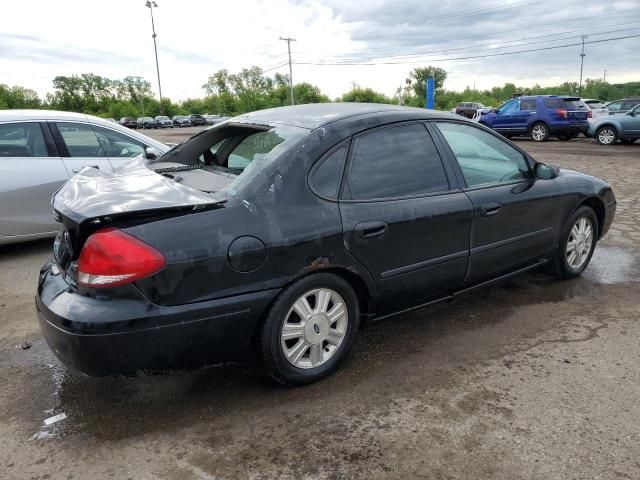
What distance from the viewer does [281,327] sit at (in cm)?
273

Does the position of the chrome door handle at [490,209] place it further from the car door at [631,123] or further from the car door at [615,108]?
the car door at [615,108]

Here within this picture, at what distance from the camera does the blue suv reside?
726 inches

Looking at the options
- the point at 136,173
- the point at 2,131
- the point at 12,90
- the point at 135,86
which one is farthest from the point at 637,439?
the point at 135,86

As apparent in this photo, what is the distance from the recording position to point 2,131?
17.4 feet

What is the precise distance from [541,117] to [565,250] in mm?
16153

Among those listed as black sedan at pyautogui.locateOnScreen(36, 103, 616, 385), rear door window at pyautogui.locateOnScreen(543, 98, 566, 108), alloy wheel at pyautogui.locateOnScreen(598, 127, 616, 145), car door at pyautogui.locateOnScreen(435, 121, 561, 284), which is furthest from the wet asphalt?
rear door window at pyautogui.locateOnScreen(543, 98, 566, 108)

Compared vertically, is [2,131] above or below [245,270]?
above

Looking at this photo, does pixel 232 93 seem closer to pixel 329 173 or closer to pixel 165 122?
pixel 165 122

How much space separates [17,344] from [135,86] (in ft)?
357

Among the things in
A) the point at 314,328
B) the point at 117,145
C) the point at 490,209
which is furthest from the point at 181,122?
the point at 314,328

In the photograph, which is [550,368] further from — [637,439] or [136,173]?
[136,173]

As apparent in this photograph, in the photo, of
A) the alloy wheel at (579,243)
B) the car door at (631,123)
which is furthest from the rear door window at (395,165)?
the car door at (631,123)

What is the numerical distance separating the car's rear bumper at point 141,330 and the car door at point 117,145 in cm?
360

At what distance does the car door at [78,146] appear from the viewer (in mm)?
5617
